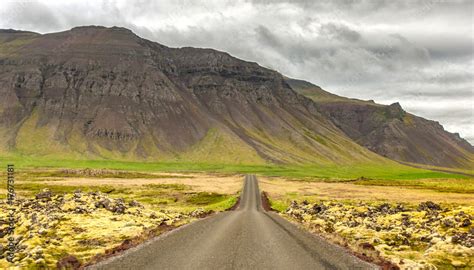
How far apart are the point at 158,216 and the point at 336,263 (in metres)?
27.8

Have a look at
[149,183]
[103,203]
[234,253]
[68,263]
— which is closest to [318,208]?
[103,203]

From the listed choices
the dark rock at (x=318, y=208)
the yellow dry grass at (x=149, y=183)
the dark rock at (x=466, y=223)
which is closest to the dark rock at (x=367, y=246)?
the dark rock at (x=466, y=223)

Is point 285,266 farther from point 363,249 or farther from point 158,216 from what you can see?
point 158,216

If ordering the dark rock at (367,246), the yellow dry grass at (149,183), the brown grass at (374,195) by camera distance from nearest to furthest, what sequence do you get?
the dark rock at (367,246) < the brown grass at (374,195) < the yellow dry grass at (149,183)

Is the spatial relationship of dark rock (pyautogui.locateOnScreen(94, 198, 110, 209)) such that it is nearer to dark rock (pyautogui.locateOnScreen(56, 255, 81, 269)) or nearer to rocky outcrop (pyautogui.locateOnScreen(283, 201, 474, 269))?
rocky outcrop (pyautogui.locateOnScreen(283, 201, 474, 269))

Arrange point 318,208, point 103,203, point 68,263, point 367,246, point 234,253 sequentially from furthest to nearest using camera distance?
1. point 318,208
2. point 103,203
3. point 367,246
4. point 234,253
5. point 68,263

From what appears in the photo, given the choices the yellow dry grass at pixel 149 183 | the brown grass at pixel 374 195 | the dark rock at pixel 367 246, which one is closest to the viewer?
the dark rock at pixel 367 246

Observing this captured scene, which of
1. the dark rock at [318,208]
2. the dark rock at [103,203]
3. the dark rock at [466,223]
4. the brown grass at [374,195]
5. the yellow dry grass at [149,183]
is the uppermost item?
the dark rock at [466,223]

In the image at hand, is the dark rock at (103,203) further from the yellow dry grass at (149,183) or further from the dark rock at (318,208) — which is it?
the yellow dry grass at (149,183)

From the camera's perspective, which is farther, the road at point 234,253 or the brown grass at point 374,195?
the brown grass at point 374,195

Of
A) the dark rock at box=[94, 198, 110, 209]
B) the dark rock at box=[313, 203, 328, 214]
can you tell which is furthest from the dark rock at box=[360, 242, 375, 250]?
the dark rock at box=[313, 203, 328, 214]

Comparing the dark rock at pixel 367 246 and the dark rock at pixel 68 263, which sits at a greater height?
the dark rock at pixel 367 246

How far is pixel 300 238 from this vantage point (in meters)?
28.8

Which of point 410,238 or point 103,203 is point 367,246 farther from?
point 103,203
